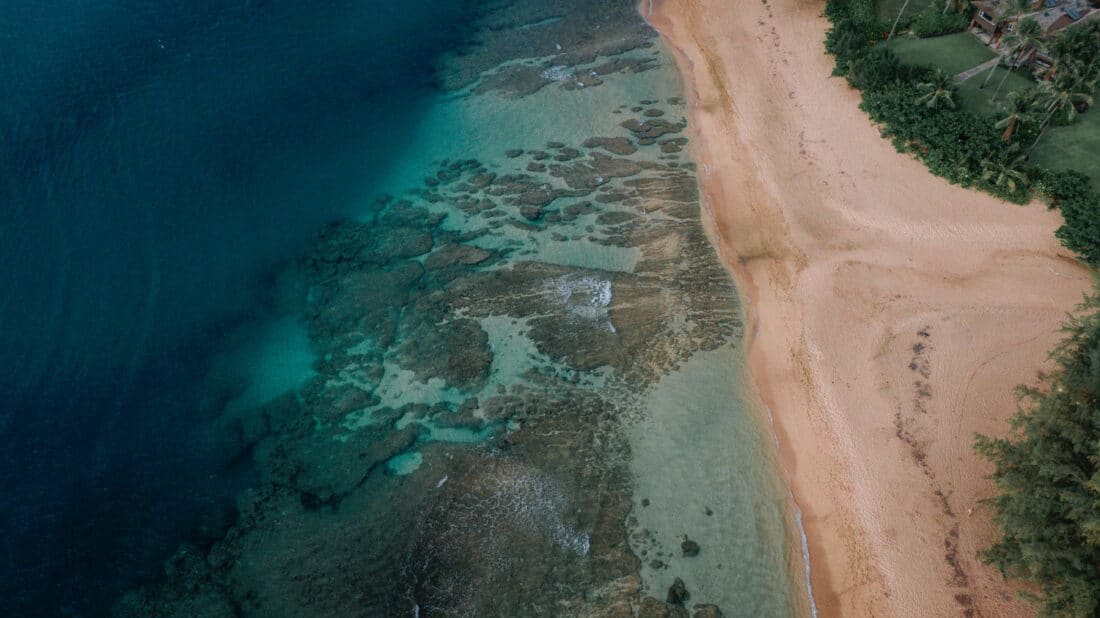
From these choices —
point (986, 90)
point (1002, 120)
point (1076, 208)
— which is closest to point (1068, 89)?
point (1002, 120)

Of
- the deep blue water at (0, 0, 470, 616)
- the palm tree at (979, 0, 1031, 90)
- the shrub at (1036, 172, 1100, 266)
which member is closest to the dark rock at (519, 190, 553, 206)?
the deep blue water at (0, 0, 470, 616)

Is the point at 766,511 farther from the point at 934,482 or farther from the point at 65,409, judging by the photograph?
the point at 65,409

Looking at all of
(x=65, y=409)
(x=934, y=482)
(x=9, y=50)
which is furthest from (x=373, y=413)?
(x=9, y=50)

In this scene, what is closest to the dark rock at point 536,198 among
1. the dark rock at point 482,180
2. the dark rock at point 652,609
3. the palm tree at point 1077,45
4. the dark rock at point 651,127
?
the dark rock at point 482,180

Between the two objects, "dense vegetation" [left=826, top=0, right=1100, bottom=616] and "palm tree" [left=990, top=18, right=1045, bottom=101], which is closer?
"dense vegetation" [left=826, top=0, right=1100, bottom=616]

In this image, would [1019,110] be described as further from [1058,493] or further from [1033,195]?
[1058,493]

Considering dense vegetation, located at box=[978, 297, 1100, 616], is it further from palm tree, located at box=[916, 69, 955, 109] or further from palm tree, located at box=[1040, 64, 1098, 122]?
palm tree, located at box=[916, 69, 955, 109]
